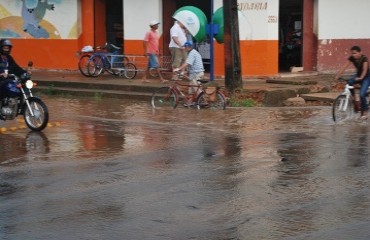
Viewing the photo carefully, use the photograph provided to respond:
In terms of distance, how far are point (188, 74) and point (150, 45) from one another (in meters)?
3.31

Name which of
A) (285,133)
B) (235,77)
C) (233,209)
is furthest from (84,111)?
(233,209)

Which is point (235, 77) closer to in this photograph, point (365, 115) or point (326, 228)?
point (365, 115)

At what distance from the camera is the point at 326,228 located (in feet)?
20.2

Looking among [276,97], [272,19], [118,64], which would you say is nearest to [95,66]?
[118,64]

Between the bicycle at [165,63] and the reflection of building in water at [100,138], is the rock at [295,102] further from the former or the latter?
the bicycle at [165,63]

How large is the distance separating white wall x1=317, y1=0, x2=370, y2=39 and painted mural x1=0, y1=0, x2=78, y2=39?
8.78 m

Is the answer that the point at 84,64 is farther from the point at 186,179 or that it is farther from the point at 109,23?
the point at 186,179

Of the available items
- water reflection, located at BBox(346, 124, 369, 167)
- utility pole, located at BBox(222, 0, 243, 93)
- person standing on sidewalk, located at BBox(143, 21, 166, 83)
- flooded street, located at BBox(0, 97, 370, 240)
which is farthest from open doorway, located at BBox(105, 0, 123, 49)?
water reflection, located at BBox(346, 124, 369, 167)

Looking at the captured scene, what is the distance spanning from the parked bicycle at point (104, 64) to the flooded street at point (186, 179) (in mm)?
6907

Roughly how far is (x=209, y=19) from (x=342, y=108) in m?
9.09

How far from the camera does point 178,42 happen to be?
60.3 feet

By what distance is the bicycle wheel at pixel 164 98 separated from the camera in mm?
15945

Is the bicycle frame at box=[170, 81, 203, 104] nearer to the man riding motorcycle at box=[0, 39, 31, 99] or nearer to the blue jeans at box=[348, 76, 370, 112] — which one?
the blue jeans at box=[348, 76, 370, 112]

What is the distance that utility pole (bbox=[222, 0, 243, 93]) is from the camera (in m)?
16.5
